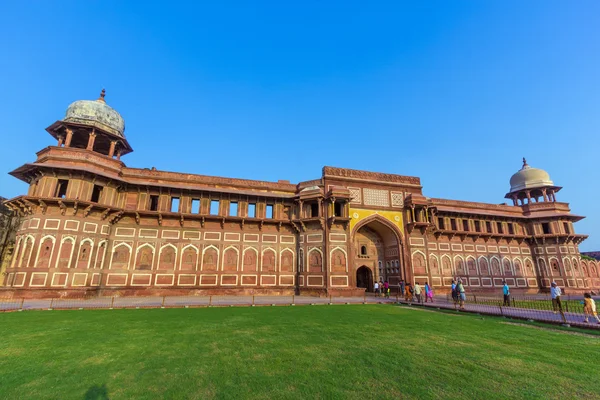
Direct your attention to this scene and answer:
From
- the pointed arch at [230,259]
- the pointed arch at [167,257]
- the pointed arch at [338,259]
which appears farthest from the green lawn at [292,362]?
the pointed arch at [338,259]

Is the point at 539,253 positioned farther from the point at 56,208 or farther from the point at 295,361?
the point at 56,208

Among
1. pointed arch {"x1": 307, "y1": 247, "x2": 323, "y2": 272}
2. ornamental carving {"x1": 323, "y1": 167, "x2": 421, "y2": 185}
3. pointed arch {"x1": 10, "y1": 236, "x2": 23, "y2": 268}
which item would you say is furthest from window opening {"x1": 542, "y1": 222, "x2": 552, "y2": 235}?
pointed arch {"x1": 10, "y1": 236, "x2": 23, "y2": 268}

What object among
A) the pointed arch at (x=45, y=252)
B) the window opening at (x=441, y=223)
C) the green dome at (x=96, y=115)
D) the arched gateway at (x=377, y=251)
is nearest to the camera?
the pointed arch at (x=45, y=252)

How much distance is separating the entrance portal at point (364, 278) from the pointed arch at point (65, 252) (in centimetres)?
2321

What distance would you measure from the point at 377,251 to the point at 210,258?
15525mm

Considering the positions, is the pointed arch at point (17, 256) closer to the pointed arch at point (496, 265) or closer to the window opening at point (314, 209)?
the window opening at point (314, 209)

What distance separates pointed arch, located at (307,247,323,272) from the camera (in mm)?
22766

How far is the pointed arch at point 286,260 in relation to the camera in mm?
23375

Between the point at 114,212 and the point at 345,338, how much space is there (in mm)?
19844

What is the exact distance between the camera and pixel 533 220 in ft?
98.9

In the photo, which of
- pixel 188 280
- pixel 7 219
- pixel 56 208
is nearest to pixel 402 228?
pixel 188 280

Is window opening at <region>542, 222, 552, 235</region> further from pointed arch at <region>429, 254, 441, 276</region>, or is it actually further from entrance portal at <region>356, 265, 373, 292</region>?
entrance portal at <region>356, 265, 373, 292</region>

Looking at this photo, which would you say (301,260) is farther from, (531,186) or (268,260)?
(531,186)

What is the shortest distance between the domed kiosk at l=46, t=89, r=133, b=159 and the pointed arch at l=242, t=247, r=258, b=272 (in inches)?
507
